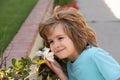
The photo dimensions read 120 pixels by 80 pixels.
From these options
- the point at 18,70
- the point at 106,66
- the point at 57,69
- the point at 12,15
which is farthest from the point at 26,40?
the point at 12,15

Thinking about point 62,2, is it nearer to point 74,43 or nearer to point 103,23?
point 103,23

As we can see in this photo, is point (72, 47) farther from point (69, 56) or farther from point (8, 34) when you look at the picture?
point (8, 34)

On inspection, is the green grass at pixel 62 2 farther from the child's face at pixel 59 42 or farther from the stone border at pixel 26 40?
the child's face at pixel 59 42

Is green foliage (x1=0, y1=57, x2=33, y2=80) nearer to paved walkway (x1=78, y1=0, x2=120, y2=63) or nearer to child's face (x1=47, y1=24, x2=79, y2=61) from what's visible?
child's face (x1=47, y1=24, x2=79, y2=61)

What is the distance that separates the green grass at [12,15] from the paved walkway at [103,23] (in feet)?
4.89

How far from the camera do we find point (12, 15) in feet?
26.8

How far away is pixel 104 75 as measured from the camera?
2.51 metres

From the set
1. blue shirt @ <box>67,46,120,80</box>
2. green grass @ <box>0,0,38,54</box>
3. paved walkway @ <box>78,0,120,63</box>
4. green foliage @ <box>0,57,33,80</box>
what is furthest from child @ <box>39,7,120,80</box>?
paved walkway @ <box>78,0,120,63</box>

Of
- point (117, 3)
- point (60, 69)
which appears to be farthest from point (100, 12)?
point (60, 69)

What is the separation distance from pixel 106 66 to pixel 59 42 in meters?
0.34

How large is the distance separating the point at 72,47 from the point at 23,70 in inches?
19.6

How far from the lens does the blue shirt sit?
2508mm

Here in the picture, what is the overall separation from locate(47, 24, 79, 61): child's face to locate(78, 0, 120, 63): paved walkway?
397 cm

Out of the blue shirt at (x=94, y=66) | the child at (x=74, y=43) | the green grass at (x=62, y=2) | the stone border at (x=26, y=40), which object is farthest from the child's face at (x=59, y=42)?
the green grass at (x=62, y=2)
